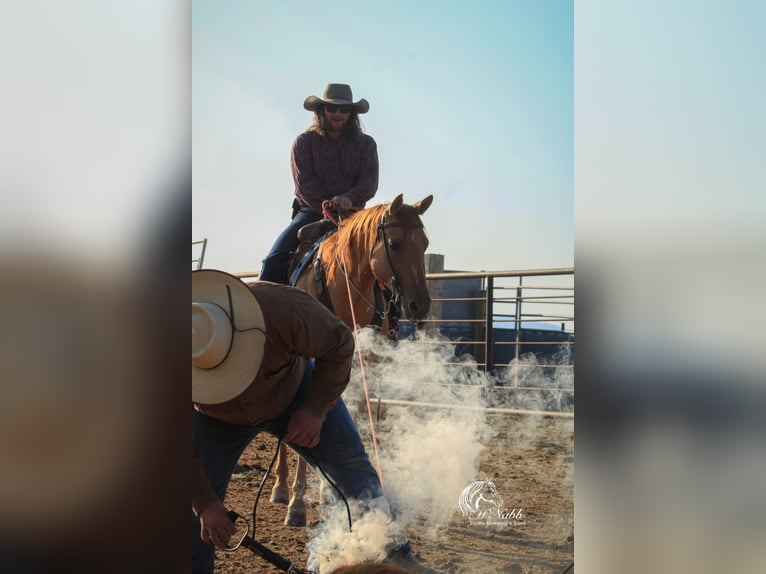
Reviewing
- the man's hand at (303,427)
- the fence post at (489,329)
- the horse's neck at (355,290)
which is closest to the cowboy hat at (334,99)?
the horse's neck at (355,290)

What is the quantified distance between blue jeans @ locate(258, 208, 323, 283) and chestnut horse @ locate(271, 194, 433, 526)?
2.5 inches

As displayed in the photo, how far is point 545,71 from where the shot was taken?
146cm

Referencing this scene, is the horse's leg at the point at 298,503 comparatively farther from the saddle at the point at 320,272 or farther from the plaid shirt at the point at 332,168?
A: the plaid shirt at the point at 332,168

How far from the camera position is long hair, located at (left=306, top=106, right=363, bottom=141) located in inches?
56.8

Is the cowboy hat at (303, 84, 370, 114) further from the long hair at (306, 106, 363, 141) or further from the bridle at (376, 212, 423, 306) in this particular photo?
the bridle at (376, 212, 423, 306)

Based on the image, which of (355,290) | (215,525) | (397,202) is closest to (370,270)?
(355,290)

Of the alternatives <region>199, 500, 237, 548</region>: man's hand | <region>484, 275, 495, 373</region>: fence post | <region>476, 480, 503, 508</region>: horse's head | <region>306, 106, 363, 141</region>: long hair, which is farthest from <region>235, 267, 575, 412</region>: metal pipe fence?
<region>199, 500, 237, 548</region>: man's hand

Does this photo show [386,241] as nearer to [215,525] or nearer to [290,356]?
[290,356]

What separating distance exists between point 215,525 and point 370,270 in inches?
25.2

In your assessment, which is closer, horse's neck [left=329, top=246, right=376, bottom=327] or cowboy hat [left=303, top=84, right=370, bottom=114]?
cowboy hat [left=303, top=84, right=370, bottom=114]

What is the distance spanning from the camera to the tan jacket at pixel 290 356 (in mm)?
1442

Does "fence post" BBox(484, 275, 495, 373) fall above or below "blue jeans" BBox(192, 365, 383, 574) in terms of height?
above
